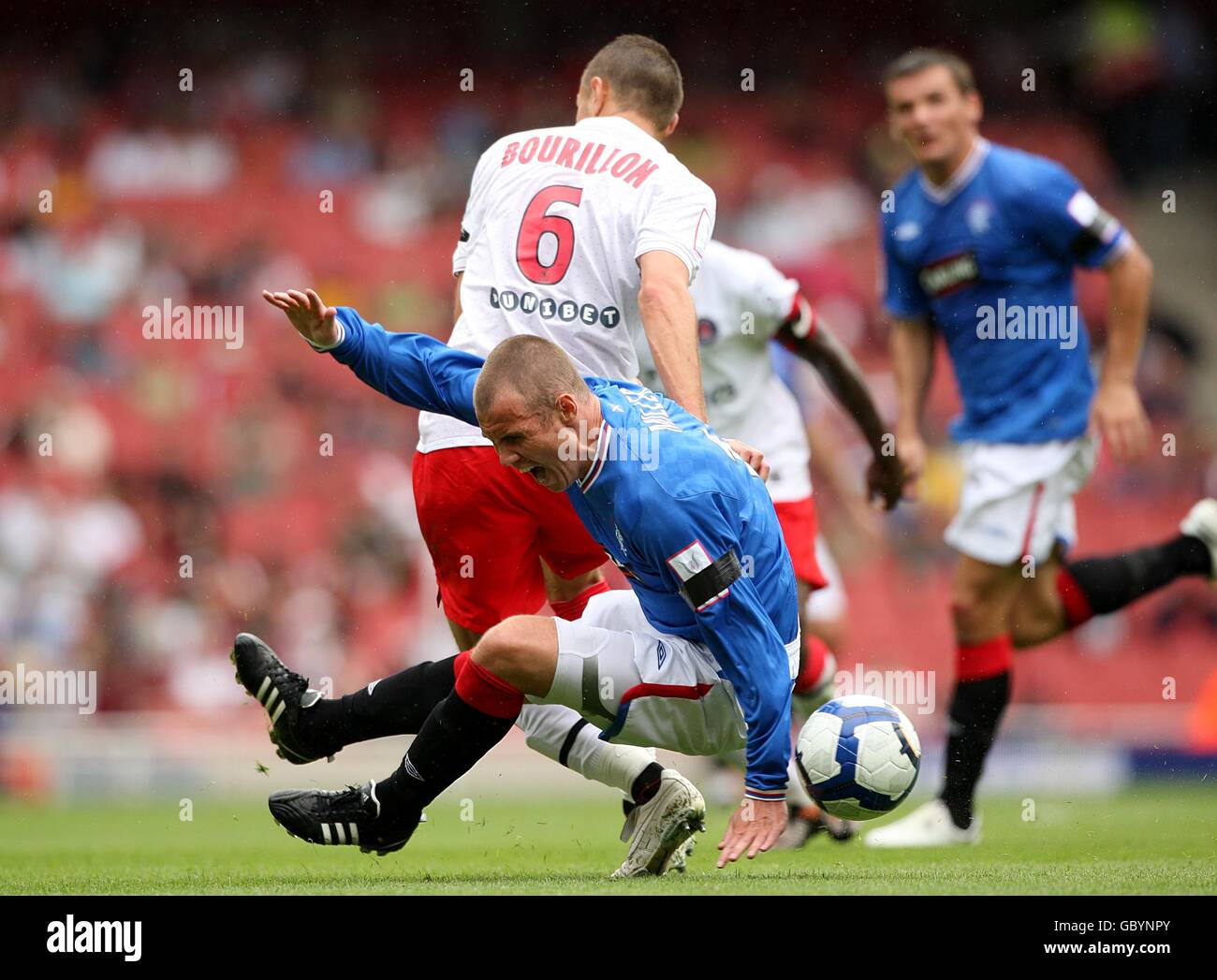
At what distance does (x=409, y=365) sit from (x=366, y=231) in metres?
9.47

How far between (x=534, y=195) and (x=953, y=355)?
8.43 ft

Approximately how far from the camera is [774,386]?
668cm

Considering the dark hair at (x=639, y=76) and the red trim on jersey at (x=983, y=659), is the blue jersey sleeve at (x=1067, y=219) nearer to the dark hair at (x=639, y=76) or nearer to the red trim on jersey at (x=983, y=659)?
the red trim on jersey at (x=983, y=659)

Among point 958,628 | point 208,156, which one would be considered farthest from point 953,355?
point 208,156

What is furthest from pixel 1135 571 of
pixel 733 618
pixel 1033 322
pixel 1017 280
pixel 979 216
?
pixel 733 618

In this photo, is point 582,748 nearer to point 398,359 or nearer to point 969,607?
point 398,359

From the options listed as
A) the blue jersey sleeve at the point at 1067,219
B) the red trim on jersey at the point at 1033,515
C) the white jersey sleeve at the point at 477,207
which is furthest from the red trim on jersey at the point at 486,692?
the blue jersey sleeve at the point at 1067,219

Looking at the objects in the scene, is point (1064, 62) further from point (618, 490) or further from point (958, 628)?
point (618, 490)

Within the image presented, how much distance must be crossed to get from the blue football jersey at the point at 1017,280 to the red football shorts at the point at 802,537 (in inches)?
36.0

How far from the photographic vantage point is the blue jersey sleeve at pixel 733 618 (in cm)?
412

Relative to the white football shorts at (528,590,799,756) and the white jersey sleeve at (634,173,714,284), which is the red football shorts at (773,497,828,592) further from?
the white football shorts at (528,590,799,756)

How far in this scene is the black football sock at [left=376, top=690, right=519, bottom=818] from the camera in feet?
14.9

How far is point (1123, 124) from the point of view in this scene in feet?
45.4

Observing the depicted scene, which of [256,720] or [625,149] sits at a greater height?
[625,149]
